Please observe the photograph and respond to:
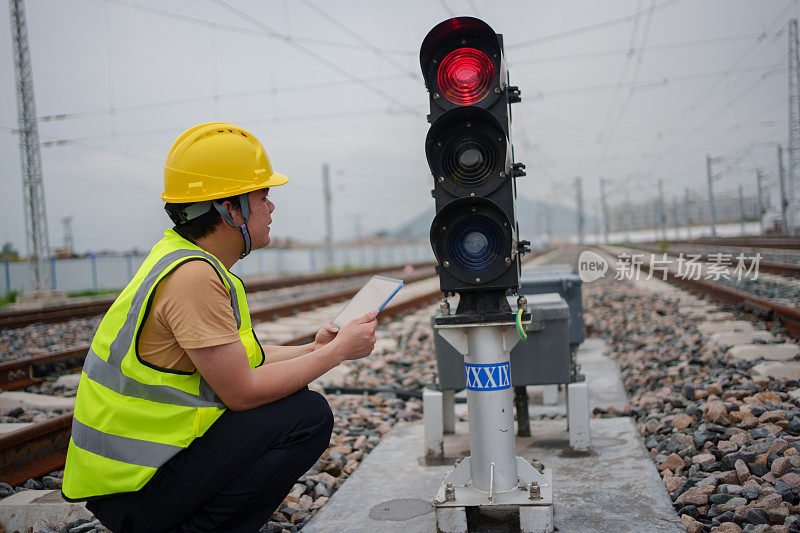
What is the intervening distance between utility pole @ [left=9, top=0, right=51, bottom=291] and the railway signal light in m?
18.3

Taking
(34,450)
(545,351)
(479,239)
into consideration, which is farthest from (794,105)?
(34,450)

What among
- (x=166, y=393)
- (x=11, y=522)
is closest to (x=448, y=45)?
(x=166, y=393)

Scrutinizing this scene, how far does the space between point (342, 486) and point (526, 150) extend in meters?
30.0

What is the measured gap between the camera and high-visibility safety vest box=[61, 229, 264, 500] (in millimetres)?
1798

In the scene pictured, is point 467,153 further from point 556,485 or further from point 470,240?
point 556,485

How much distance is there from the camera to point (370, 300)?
224 cm

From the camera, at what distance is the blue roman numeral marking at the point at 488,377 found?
7.99 ft

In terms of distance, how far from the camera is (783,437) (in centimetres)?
321

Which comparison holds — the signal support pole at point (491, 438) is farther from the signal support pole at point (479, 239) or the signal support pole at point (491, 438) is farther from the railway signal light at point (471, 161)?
the railway signal light at point (471, 161)

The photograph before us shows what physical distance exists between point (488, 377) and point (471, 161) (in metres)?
0.81

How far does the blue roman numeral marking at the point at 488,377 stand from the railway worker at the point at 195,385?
549mm

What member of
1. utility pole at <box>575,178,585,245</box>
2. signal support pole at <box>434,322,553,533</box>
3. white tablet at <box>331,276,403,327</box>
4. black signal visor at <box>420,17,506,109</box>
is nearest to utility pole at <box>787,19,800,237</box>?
black signal visor at <box>420,17,506,109</box>

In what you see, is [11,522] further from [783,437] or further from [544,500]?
[783,437]

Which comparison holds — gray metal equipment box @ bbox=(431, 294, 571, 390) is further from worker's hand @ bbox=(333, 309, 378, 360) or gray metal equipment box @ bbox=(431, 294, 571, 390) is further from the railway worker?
the railway worker
